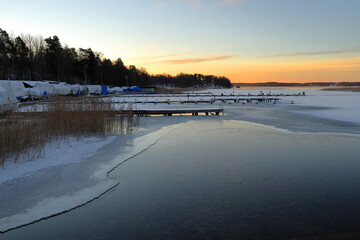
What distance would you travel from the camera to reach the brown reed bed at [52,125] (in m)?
8.84

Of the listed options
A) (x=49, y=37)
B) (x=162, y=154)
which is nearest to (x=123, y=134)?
(x=162, y=154)

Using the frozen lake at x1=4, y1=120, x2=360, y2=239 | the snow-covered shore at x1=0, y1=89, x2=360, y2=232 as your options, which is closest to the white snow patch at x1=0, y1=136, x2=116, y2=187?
the snow-covered shore at x1=0, y1=89, x2=360, y2=232

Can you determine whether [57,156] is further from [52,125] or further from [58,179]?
[52,125]

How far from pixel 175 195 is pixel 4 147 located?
580 cm

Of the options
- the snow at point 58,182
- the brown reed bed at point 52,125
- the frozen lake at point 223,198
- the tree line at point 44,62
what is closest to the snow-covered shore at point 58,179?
the snow at point 58,182

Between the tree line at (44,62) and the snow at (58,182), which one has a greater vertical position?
the tree line at (44,62)

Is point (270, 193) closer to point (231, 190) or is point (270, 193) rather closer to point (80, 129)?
point (231, 190)

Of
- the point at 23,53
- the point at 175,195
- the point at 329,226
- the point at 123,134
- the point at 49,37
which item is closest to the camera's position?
the point at 329,226

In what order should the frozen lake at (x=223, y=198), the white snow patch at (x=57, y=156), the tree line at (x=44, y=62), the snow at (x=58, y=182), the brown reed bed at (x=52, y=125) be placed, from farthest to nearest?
1. the tree line at (x=44, y=62)
2. the brown reed bed at (x=52, y=125)
3. the white snow patch at (x=57, y=156)
4. the snow at (x=58, y=182)
5. the frozen lake at (x=223, y=198)

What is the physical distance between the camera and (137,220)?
505 cm

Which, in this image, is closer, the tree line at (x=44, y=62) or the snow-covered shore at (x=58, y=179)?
the snow-covered shore at (x=58, y=179)

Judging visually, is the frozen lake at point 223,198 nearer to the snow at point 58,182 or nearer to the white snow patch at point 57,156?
the snow at point 58,182

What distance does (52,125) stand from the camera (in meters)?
12.2

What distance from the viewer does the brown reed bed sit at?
884cm
